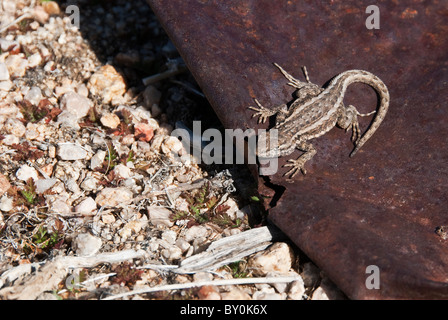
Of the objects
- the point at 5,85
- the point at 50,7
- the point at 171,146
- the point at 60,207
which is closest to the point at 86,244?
the point at 60,207

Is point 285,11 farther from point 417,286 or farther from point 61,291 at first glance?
point 61,291

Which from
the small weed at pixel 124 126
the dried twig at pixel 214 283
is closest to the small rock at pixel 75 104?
the small weed at pixel 124 126

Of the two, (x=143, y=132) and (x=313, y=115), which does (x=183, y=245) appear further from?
(x=313, y=115)

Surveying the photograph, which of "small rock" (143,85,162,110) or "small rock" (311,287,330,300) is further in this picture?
"small rock" (143,85,162,110)

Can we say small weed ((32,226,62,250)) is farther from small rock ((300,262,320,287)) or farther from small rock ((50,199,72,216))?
small rock ((300,262,320,287))

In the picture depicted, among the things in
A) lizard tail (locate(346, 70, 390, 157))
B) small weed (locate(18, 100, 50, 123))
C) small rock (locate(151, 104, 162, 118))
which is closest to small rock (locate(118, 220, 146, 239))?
small rock (locate(151, 104, 162, 118))

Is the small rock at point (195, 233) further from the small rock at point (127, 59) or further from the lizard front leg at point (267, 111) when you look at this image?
the small rock at point (127, 59)
